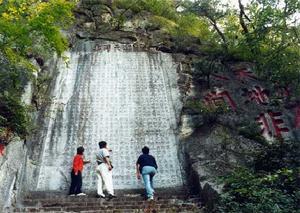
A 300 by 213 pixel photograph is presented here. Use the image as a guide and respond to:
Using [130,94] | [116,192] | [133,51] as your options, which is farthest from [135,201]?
[133,51]

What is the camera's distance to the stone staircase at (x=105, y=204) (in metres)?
8.17

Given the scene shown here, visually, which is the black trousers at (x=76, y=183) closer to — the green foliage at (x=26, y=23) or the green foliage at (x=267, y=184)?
the green foliage at (x=26, y=23)

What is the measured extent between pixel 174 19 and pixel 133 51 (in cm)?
360

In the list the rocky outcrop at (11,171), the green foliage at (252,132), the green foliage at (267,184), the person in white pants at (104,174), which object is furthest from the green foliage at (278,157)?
the rocky outcrop at (11,171)

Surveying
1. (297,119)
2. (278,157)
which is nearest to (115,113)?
(278,157)

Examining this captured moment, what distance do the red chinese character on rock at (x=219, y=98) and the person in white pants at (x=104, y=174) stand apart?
12.2ft

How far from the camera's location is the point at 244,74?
13.0 meters

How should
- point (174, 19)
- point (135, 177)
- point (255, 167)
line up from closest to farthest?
point (255, 167) → point (135, 177) → point (174, 19)

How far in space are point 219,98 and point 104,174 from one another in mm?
4406

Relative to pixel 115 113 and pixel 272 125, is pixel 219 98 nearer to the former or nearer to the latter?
pixel 272 125

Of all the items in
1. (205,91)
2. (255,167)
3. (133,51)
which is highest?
(133,51)

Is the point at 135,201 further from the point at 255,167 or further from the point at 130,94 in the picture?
the point at 130,94

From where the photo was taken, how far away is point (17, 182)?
29.4ft

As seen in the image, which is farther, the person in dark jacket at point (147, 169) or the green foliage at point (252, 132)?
the green foliage at point (252, 132)
